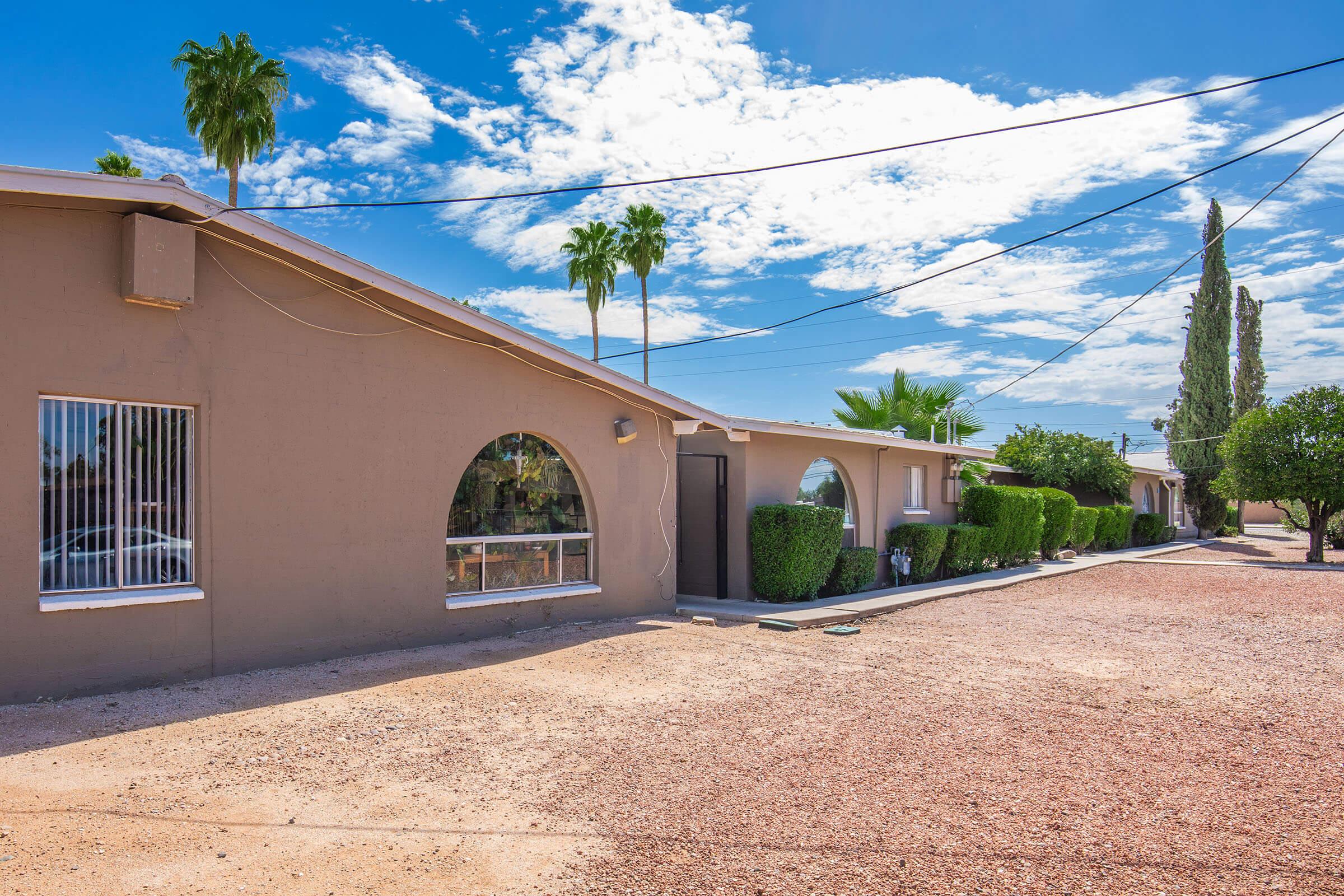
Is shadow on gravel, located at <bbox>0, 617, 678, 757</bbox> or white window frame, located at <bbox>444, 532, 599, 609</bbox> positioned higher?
white window frame, located at <bbox>444, 532, 599, 609</bbox>

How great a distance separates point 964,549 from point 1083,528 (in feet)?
25.6

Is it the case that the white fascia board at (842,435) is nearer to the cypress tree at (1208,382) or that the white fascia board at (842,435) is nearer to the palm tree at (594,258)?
the palm tree at (594,258)

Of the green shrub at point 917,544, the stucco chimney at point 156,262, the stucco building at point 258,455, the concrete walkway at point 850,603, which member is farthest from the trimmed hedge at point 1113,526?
the stucco chimney at point 156,262

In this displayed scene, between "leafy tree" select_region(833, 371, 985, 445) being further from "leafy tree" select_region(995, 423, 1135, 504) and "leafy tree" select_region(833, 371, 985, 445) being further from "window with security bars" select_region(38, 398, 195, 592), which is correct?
"window with security bars" select_region(38, 398, 195, 592)

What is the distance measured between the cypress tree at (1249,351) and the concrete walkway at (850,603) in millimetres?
28058

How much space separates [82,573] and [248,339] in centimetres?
222

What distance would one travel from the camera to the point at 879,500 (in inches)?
628

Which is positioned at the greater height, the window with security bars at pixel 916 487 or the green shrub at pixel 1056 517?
the window with security bars at pixel 916 487

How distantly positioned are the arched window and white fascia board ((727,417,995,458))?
557 mm

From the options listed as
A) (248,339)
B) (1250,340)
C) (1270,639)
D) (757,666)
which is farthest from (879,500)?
(1250,340)

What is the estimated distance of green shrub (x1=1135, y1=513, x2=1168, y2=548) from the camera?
2883cm

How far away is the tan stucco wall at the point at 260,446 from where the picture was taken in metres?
6.36

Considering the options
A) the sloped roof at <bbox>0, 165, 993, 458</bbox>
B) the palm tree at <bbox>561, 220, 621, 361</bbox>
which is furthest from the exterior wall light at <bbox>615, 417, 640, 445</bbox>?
the palm tree at <bbox>561, 220, 621, 361</bbox>

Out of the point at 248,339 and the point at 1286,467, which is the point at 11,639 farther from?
the point at 1286,467
